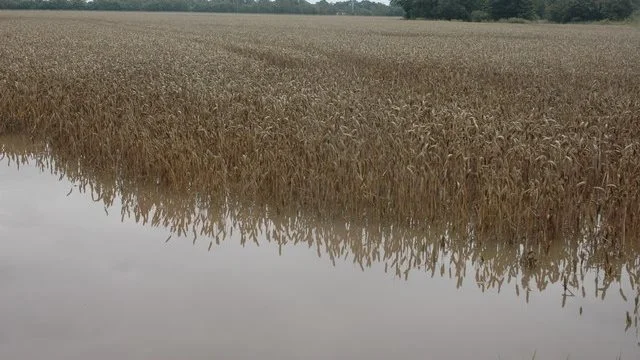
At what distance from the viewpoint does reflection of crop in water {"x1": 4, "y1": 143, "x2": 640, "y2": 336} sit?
15.7 feet

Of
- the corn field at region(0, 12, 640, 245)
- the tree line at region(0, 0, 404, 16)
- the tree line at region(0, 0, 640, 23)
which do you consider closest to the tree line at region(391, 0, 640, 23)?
the tree line at region(0, 0, 640, 23)

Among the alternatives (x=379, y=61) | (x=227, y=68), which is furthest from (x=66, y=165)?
(x=379, y=61)

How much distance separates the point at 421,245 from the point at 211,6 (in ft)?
425

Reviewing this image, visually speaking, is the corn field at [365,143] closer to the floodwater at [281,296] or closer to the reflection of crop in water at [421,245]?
the reflection of crop in water at [421,245]

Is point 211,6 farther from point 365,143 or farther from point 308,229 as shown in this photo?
point 308,229

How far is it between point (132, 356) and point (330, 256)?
2040 millimetres

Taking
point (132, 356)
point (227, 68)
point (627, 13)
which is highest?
point (627, 13)

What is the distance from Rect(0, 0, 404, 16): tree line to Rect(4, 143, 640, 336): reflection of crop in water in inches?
4089

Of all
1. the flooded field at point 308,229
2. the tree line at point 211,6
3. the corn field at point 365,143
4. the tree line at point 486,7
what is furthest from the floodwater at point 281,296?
the tree line at point 211,6

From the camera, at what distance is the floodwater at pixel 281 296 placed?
147 inches

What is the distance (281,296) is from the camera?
4414mm

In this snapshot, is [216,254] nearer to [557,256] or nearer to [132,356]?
[132,356]

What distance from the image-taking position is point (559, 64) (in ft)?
56.9

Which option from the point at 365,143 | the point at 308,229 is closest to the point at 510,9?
the point at 365,143
